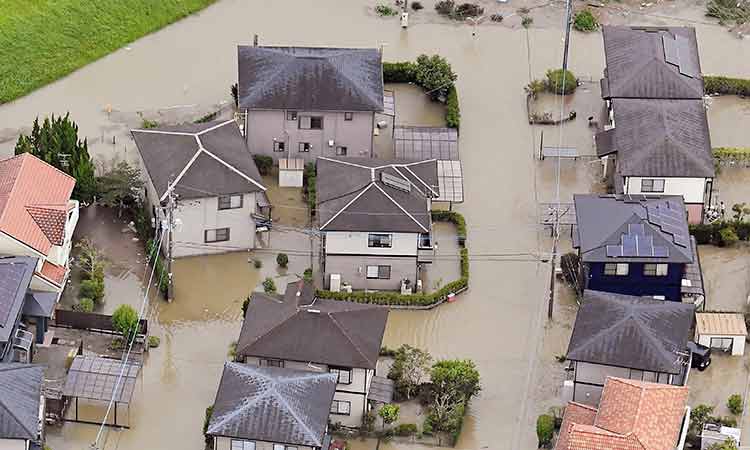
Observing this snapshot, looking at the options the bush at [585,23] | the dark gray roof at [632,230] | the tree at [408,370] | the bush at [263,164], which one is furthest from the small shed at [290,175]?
the bush at [585,23]

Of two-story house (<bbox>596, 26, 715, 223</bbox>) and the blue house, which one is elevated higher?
two-story house (<bbox>596, 26, 715, 223</bbox>)

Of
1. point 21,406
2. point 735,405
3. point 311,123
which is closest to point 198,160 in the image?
point 311,123

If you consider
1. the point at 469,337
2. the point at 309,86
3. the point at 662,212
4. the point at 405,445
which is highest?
the point at 309,86

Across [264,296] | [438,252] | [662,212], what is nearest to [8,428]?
[264,296]

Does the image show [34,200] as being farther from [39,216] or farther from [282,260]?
[282,260]

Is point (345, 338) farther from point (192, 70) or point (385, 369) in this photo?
point (192, 70)

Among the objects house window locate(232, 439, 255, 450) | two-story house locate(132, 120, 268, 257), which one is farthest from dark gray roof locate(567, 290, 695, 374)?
two-story house locate(132, 120, 268, 257)

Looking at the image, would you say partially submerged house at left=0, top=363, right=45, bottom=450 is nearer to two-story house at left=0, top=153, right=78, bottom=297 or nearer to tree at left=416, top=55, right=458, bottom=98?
two-story house at left=0, top=153, right=78, bottom=297

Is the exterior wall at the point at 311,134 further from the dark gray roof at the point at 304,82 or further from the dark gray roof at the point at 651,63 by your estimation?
the dark gray roof at the point at 651,63
